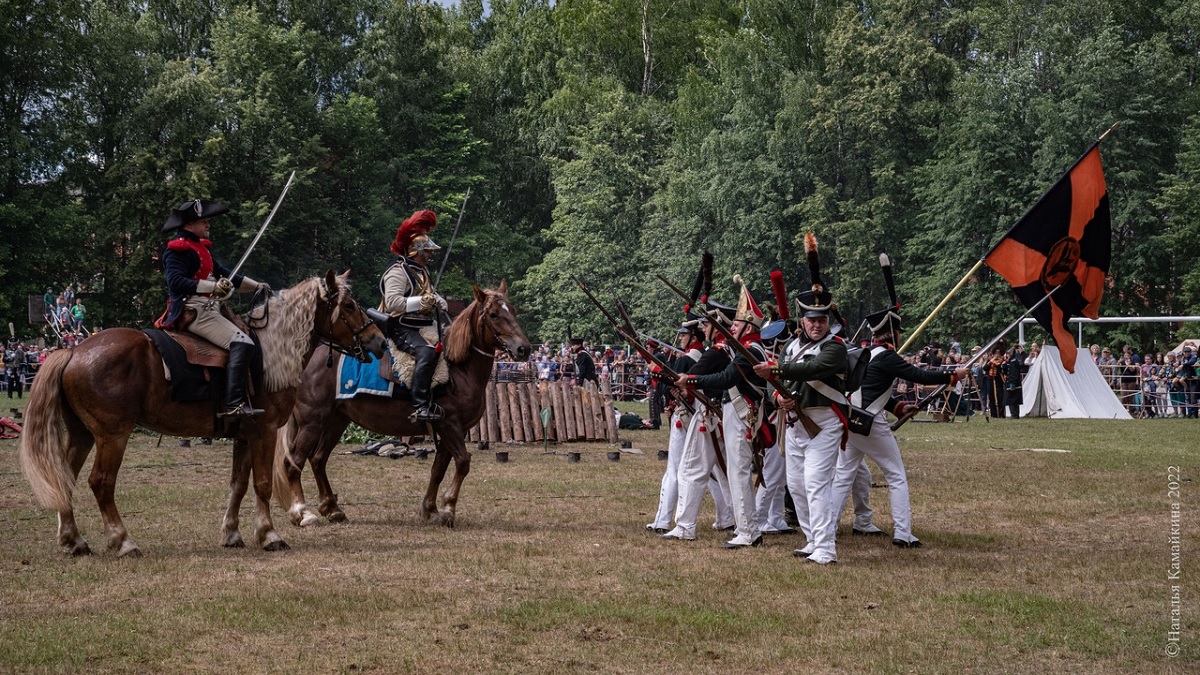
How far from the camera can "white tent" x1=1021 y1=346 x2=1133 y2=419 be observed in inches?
1398

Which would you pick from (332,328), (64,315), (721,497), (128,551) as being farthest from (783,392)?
(64,315)

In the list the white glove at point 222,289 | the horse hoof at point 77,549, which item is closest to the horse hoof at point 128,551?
the horse hoof at point 77,549

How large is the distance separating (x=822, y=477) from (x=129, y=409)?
593cm

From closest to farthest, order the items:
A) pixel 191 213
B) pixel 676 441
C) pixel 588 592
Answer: pixel 588 592 → pixel 191 213 → pixel 676 441

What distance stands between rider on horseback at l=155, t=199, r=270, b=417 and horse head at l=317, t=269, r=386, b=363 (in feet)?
3.15

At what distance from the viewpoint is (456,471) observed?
13.6 meters

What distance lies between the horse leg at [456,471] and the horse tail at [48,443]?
3.76m

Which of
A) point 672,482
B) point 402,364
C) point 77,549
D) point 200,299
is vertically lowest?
point 77,549

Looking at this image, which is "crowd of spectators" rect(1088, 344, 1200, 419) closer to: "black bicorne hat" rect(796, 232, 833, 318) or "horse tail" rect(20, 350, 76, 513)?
"black bicorne hat" rect(796, 232, 833, 318)

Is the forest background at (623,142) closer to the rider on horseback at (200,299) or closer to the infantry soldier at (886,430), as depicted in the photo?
the infantry soldier at (886,430)

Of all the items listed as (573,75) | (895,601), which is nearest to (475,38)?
(573,75)

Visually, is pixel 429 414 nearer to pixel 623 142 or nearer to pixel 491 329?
pixel 491 329

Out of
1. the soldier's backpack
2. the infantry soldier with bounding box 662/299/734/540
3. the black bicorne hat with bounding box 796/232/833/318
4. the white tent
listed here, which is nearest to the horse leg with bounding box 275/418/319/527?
the infantry soldier with bounding box 662/299/734/540

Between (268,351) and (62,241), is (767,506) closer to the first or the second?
(268,351)
